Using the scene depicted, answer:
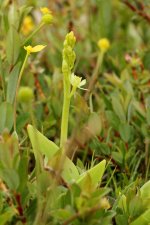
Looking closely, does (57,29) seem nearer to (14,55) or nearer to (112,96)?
(112,96)

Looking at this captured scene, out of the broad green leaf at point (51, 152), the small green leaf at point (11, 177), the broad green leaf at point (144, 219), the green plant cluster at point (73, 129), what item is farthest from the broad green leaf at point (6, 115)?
the broad green leaf at point (144, 219)

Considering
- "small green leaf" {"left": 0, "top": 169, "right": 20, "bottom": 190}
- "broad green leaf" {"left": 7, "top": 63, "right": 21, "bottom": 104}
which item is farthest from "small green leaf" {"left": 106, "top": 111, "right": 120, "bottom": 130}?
"small green leaf" {"left": 0, "top": 169, "right": 20, "bottom": 190}

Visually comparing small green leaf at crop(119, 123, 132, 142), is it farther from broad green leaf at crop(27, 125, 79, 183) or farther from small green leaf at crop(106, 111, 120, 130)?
broad green leaf at crop(27, 125, 79, 183)

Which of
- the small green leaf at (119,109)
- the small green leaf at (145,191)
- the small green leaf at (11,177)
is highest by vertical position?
the small green leaf at (11,177)

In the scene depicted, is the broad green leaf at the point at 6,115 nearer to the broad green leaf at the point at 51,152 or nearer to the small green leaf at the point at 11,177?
the broad green leaf at the point at 51,152

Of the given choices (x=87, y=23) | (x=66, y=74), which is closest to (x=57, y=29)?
(x=87, y=23)

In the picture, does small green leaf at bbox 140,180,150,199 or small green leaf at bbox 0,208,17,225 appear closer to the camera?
small green leaf at bbox 0,208,17,225

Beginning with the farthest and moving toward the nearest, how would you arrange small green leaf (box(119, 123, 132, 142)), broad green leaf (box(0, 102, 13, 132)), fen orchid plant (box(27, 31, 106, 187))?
small green leaf (box(119, 123, 132, 142)) → broad green leaf (box(0, 102, 13, 132)) → fen orchid plant (box(27, 31, 106, 187))
